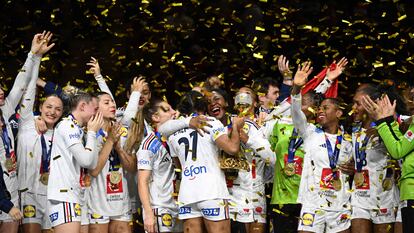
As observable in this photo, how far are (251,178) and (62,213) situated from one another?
7.13 ft

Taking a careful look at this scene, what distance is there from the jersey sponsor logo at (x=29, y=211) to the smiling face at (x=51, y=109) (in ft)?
2.95

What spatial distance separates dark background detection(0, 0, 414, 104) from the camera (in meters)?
13.5

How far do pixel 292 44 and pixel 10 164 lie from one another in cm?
482

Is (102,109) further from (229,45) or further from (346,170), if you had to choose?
(229,45)

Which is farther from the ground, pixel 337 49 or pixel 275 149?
pixel 337 49

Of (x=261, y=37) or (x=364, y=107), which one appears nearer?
(x=364, y=107)

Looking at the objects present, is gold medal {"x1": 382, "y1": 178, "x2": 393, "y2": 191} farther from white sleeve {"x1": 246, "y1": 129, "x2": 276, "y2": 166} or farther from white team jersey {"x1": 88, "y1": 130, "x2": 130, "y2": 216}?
white team jersey {"x1": 88, "y1": 130, "x2": 130, "y2": 216}

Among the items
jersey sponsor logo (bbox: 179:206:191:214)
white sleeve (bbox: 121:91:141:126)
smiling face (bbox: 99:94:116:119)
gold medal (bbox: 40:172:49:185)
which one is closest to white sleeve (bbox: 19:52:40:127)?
gold medal (bbox: 40:172:49:185)

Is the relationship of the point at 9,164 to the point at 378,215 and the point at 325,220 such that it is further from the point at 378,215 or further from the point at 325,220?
the point at 378,215

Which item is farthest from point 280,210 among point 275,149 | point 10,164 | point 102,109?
point 10,164

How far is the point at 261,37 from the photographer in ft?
44.5

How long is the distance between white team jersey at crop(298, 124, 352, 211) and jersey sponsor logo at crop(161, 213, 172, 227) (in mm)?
1336

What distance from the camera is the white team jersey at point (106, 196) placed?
10352mm

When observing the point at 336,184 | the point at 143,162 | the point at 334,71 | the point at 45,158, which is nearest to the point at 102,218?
the point at 143,162
